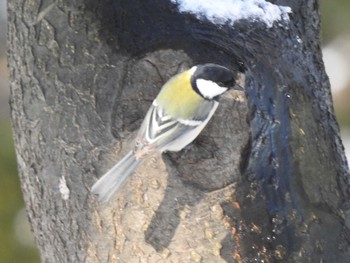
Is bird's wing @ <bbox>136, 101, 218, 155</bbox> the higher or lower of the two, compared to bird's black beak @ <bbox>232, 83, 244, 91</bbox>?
lower

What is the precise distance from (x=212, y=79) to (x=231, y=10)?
205mm

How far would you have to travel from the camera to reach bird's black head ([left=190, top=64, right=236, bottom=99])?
150cm

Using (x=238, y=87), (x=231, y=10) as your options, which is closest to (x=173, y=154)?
(x=238, y=87)

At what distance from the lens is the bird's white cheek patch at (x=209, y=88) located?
152cm

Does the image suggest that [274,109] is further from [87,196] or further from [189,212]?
[87,196]

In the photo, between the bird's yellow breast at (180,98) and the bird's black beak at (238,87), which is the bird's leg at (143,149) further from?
the bird's black beak at (238,87)

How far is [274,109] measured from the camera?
62.6 inches

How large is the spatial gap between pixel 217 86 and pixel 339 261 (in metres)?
0.42

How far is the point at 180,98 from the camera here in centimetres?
163

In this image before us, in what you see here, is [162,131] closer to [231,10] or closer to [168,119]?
[168,119]

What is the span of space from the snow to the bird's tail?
303 millimetres

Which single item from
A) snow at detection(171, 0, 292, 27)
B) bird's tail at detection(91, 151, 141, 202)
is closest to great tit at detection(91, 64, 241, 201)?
bird's tail at detection(91, 151, 141, 202)

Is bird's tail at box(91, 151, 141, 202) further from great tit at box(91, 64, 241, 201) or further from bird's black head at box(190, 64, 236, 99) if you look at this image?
bird's black head at box(190, 64, 236, 99)

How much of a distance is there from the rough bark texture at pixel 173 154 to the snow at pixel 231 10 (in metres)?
0.02
